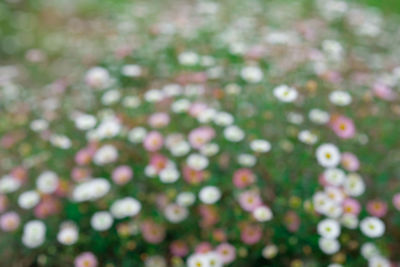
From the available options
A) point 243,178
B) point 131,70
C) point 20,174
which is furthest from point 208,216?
point 131,70

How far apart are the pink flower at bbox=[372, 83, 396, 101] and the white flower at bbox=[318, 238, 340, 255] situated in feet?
2.67

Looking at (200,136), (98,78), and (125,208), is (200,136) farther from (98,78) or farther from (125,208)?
(98,78)

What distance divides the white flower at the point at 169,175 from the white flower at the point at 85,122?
0.50m

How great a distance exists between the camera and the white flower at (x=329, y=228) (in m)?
1.68

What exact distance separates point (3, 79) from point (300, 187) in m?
2.03

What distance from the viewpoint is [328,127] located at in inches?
81.6

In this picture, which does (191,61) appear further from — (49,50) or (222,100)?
(49,50)

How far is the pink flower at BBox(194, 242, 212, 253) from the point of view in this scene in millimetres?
1778

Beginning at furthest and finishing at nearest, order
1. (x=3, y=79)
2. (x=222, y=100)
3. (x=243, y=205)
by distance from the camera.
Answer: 1. (x=3, y=79)
2. (x=222, y=100)
3. (x=243, y=205)

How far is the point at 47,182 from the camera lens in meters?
2.03

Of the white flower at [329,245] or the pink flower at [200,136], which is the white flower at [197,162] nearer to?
the pink flower at [200,136]

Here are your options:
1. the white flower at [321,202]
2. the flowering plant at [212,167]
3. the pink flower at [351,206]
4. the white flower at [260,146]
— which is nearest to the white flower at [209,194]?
the flowering plant at [212,167]

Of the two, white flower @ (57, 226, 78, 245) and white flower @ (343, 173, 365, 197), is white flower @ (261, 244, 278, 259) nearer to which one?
white flower @ (343, 173, 365, 197)

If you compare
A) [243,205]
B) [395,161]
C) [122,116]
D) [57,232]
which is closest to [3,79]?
[122,116]
